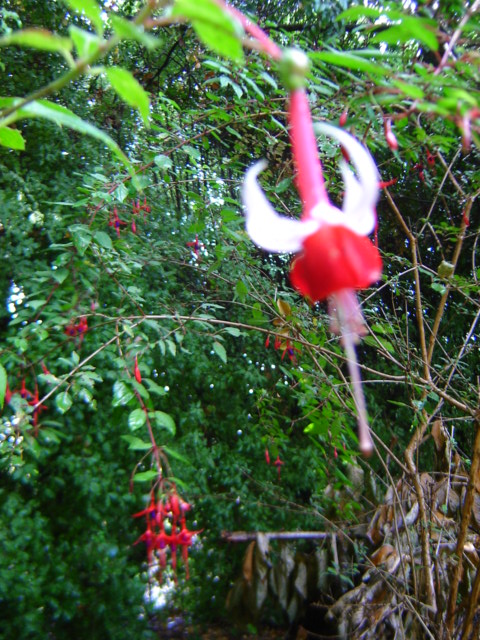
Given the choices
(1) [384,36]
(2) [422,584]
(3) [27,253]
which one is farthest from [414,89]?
(3) [27,253]

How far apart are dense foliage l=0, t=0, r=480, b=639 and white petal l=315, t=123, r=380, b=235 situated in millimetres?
811

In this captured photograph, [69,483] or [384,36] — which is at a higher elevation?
[384,36]

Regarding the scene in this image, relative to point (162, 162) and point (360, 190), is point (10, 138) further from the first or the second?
point (162, 162)

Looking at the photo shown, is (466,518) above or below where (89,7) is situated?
below

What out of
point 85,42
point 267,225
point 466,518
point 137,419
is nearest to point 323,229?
point 267,225

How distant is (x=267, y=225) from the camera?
266 millimetres

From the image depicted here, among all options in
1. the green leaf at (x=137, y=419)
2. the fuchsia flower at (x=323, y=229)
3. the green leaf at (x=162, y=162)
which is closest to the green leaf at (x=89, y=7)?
the fuchsia flower at (x=323, y=229)

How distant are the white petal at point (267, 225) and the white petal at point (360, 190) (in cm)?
2

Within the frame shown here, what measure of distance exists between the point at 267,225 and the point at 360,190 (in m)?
0.05

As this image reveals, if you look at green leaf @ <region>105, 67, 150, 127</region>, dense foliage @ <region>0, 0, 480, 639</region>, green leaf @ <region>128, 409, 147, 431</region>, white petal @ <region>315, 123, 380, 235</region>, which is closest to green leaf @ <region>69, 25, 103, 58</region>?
green leaf @ <region>105, 67, 150, 127</region>

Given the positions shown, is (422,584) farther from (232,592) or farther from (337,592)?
(232,592)

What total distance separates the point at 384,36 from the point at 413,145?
18.0 inches

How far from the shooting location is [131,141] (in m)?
2.40

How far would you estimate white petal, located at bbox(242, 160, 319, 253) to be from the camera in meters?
0.26
